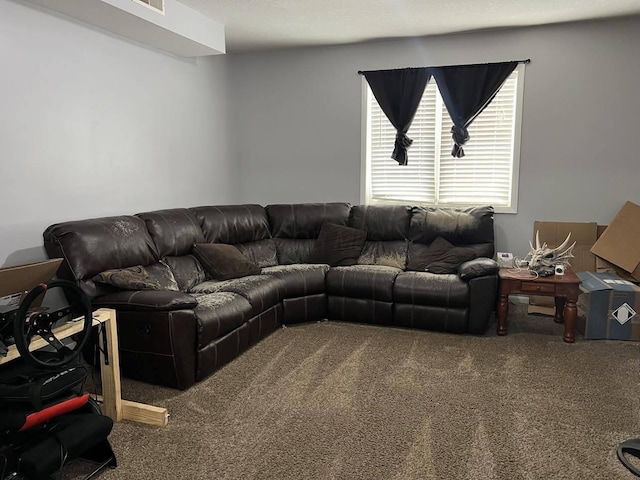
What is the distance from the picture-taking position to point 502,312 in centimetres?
382

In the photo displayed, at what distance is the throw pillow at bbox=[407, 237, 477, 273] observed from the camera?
419cm

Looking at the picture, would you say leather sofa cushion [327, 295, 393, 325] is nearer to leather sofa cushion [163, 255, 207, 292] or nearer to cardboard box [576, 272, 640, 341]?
leather sofa cushion [163, 255, 207, 292]

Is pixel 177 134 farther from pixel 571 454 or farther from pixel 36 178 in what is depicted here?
pixel 571 454

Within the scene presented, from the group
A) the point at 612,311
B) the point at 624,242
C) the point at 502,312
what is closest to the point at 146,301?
the point at 502,312

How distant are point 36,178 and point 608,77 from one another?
4730 mm

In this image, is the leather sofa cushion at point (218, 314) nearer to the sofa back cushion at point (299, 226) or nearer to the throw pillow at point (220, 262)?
the throw pillow at point (220, 262)

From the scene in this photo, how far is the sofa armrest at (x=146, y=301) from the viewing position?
2.83m

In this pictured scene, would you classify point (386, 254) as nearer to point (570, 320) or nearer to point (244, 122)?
point (570, 320)

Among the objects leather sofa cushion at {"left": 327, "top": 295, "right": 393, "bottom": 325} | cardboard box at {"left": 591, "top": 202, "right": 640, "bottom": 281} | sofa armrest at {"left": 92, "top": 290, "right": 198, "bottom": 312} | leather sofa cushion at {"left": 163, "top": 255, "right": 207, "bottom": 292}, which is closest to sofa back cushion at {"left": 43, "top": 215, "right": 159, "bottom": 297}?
sofa armrest at {"left": 92, "top": 290, "right": 198, "bottom": 312}

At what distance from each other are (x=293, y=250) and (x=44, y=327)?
288cm

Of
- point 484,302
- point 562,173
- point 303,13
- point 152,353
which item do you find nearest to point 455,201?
point 562,173

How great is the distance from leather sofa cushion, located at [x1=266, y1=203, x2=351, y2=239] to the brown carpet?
1386 mm

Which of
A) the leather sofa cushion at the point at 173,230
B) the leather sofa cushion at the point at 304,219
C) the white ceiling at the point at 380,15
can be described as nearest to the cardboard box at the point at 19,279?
the leather sofa cushion at the point at 173,230

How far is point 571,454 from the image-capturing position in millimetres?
2283
